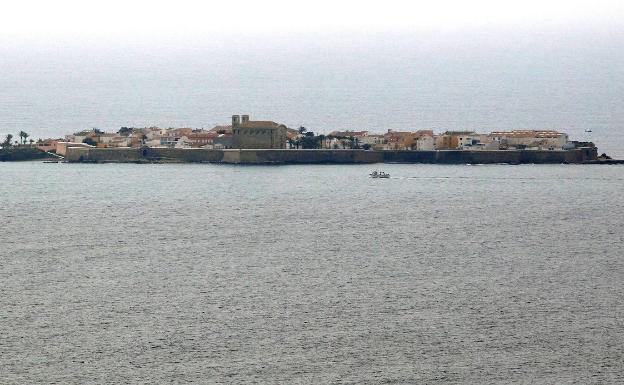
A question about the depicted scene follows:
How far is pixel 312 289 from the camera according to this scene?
30.3m

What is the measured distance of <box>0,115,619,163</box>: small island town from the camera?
77.0 metres

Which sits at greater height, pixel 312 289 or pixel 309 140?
pixel 309 140

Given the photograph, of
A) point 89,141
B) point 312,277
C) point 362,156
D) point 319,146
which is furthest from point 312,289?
point 89,141

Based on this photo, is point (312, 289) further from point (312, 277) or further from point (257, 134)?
point (257, 134)

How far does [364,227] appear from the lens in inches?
1698

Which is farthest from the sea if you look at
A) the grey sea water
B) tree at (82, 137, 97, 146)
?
tree at (82, 137, 97, 146)

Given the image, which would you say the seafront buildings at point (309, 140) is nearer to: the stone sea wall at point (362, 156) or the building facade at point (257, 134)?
the building facade at point (257, 134)

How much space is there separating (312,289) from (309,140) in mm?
51902

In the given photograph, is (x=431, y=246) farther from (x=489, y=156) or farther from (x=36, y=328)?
(x=489, y=156)

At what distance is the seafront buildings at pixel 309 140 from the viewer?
79188mm

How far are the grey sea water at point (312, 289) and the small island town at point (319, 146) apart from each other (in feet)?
73.1


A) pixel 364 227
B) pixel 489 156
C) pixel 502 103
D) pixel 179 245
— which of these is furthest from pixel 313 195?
pixel 502 103

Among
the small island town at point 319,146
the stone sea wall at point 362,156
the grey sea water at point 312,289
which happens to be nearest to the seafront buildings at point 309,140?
the small island town at point 319,146

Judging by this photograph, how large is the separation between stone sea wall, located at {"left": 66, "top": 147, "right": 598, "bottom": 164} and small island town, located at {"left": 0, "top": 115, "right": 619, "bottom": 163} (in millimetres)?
55
